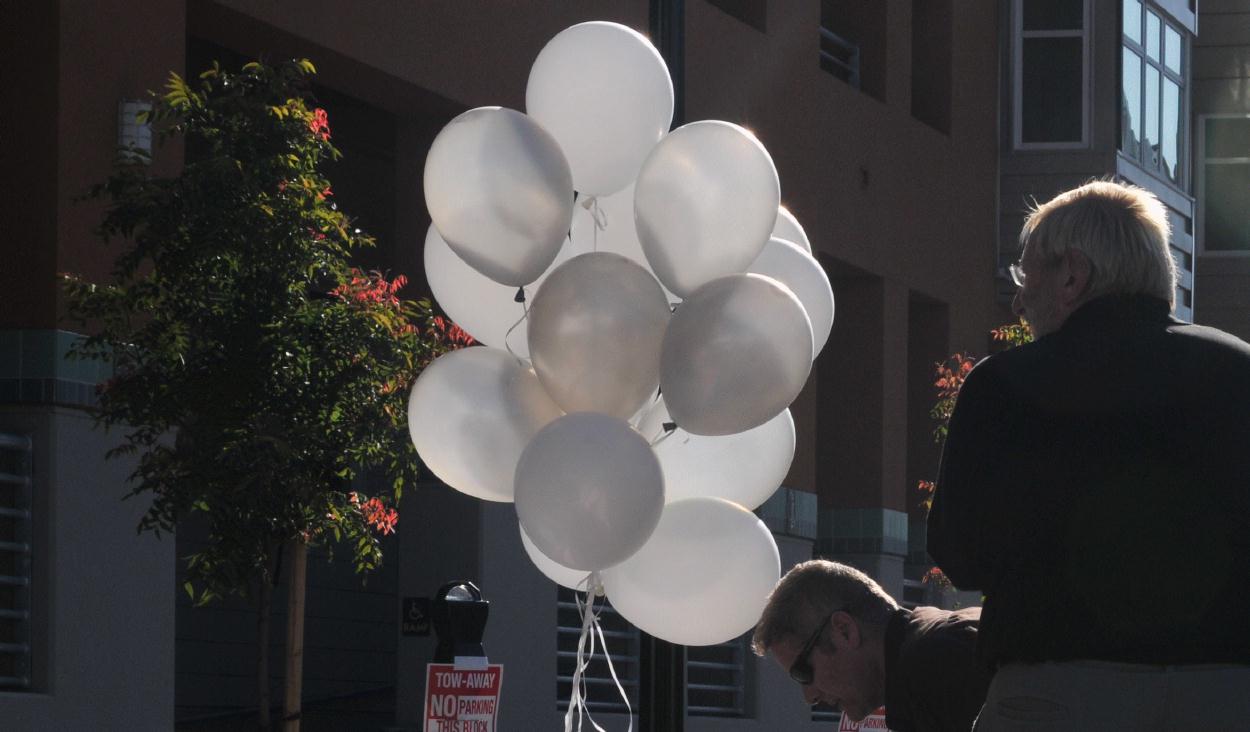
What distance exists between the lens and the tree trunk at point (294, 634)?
10.1 meters

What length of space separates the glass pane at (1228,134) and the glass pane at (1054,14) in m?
5.91

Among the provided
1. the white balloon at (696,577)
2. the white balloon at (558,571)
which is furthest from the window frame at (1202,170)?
the white balloon at (696,577)

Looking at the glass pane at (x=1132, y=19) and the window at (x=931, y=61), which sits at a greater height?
the glass pane at (x=1132, y=19)

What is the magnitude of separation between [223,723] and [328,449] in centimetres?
733

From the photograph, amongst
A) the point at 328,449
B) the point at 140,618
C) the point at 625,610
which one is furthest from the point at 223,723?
the point at 625,610

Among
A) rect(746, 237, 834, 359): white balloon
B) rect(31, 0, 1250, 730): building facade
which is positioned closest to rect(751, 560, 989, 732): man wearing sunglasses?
rect(746, 237, 834, 359): white balloon

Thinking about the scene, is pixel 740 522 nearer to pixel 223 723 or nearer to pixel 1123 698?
pixel 1123 698

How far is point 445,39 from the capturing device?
15.0 meters

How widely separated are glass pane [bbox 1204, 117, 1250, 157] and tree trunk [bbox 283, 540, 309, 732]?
22178 millimetres

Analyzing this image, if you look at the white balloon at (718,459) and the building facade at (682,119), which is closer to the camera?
the white balloon at (718,459)

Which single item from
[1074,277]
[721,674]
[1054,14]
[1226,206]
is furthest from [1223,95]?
[1074,277]

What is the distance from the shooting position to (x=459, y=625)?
1002cm

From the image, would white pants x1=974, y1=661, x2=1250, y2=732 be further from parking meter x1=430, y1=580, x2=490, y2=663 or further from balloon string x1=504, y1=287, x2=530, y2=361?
parking meter x1=430, y1=580, x2=490, y2=663

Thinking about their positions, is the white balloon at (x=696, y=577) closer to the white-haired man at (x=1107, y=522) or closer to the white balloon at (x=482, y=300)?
the white balloon at (x=482, y=300)
